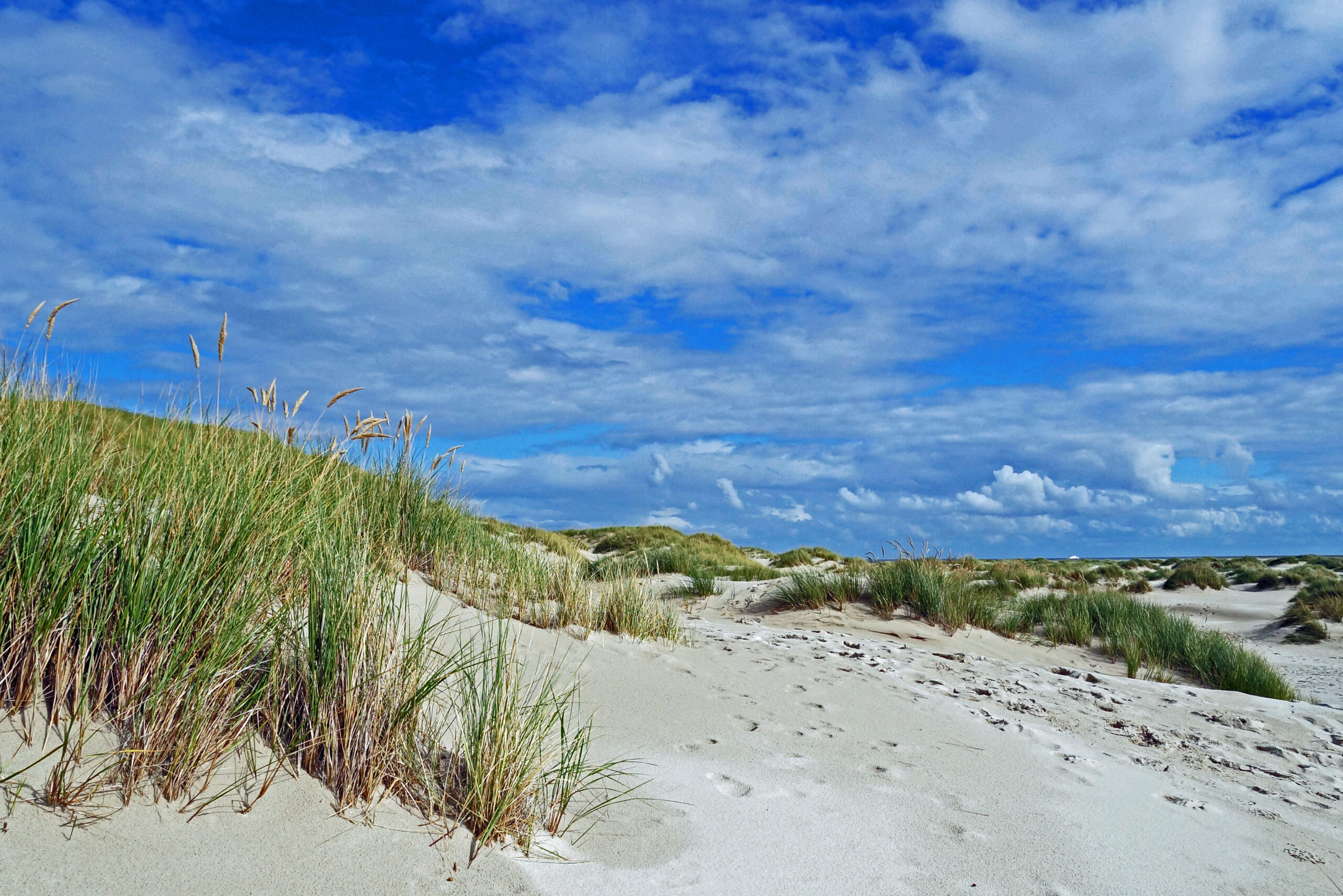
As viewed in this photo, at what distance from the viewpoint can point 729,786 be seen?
3.80 metres

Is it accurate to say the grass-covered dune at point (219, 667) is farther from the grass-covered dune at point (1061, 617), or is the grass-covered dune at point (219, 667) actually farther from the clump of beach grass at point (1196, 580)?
the clump of beach grass at point (1196, 580)

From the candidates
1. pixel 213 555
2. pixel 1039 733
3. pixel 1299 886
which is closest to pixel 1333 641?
pixel 1039 733

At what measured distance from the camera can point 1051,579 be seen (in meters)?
18.1

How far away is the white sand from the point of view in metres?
2.60

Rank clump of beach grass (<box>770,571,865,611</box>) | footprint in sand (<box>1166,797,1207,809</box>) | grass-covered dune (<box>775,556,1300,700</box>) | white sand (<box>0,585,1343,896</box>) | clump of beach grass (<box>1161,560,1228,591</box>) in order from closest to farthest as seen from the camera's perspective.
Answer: white sand (<box>0,585,1343,896</box>) → footprint in sand (<box>1166,797,1207,809</box>) → grass-covered dune (<box>775,556,1300,700</box>) → clump of beach grass (<box>770,571,865,611</box>) → clump of beach grass (<box>1161,560,1228,591</box>)

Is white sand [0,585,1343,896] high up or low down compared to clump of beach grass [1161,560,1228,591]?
down

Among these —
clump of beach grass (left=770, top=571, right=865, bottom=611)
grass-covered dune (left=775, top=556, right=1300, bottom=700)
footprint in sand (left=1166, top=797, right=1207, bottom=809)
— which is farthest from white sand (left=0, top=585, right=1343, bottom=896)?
clump of beach grass (left=770, top=571, right=865, bottom=611)

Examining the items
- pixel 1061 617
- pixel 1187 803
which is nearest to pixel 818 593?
pixel 1061 617

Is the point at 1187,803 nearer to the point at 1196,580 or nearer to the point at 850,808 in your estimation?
the point at 850,808

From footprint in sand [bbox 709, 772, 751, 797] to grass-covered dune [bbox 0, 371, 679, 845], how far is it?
652 mm

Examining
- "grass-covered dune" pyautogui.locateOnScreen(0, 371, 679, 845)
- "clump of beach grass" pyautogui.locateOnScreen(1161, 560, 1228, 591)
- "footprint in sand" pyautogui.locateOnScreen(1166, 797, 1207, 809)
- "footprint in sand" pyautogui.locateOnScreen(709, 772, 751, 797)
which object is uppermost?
"clump of beach grass" pyautogui.locateOnScreen(1161, 560, 1228, 591)

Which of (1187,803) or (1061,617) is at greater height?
(1061,617)

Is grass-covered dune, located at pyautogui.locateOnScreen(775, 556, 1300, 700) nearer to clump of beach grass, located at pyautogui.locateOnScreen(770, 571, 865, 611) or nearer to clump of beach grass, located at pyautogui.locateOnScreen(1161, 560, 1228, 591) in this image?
clump of beach grass, located at pyautogui.locateOnScreen(770, 571, 865, 611)

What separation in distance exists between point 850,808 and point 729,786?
22.5 inches
